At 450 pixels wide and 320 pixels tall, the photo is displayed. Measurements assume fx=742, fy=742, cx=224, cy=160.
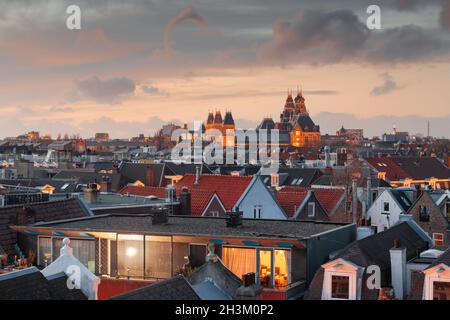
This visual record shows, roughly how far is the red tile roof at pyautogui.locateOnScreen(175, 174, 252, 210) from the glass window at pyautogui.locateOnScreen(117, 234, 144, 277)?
78.1ft

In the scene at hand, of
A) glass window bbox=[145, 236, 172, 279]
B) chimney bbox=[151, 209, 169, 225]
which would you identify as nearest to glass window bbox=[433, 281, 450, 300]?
glass window bbox=[145, 236, 172, 279]

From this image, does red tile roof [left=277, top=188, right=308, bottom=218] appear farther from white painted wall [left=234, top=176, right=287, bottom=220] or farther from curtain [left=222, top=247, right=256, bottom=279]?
curtain [left=222, top=247, right=256, bottom=279]

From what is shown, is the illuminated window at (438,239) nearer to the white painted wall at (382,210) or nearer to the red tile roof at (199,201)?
the white painted wall at (382,210)

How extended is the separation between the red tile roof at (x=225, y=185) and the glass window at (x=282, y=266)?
25.0 metres

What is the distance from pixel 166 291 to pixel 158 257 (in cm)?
947

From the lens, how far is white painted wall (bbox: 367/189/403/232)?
176 feet

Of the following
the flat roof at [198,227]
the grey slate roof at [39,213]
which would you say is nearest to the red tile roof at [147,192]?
the grey slate roof at [39,213]

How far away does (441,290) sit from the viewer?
67.0ft

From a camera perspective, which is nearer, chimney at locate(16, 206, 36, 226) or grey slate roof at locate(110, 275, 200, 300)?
grey slate roof at locate(110, 275, 200, 300)

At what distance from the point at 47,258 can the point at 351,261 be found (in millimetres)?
10026
